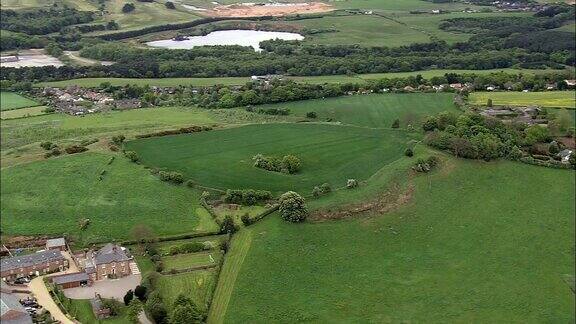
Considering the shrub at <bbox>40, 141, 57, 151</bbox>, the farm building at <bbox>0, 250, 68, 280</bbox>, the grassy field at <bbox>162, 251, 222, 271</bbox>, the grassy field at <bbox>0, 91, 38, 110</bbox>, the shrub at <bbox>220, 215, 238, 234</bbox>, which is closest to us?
the farm building at <bbox>0, 250, 68, 280</bbox>

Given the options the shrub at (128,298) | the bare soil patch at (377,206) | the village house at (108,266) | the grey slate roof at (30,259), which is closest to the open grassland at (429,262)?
the bare soil patch at (377,206)

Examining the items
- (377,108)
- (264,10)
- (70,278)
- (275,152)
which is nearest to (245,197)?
(275,152)

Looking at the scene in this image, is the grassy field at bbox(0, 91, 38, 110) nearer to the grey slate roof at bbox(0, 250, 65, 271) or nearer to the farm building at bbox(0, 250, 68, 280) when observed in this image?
the grey slate roof at bbox(0, 250, 65, 271)

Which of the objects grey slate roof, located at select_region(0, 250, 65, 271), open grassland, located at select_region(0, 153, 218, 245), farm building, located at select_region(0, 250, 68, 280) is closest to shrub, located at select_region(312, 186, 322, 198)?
open grassland, located at select_region(0, 153, 218, 245)

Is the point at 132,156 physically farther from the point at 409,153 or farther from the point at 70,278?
the point at 409,153

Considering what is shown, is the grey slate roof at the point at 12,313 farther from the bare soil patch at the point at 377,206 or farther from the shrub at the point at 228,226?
the bare soil patch at the point at 377,206

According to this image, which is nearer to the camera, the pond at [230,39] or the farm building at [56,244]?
the farm building at [56,244]
